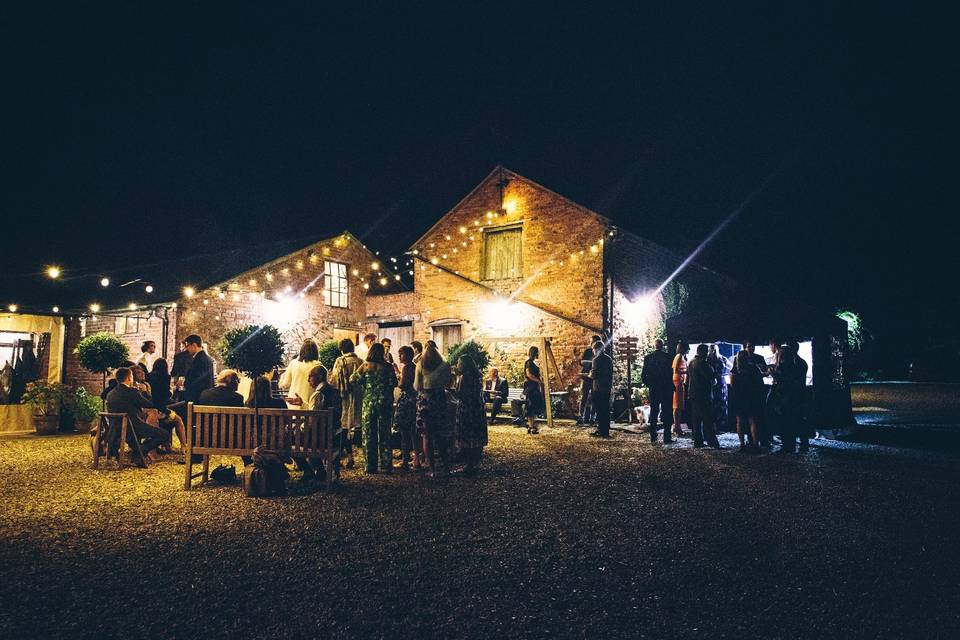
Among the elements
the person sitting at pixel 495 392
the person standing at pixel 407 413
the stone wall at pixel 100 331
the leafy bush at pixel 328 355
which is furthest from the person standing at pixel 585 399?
the stone wall at pixel 100 331

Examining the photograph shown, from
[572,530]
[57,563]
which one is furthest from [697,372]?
[57,563]

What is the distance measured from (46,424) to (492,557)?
1029cm

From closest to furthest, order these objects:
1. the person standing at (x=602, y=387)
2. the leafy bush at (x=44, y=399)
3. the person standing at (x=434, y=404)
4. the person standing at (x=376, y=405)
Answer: the person standing at (x=434, y=404), the person standing at (x=376, y=405), the person standing at (x=602, y=387), the leafy bush at (x=44, y=399)

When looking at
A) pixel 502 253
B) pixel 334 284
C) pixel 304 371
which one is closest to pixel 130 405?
pixel 304 371

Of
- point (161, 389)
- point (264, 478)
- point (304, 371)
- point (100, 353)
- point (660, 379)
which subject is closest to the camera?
point (264, 478)

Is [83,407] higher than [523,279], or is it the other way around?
[523,279]

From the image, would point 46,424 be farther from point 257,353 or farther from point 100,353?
point 257,353

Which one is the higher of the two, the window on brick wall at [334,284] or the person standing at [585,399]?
the window on brick wall at [334,284]

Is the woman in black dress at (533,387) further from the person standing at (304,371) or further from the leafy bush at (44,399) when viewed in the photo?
the leafy bush at (44,399)

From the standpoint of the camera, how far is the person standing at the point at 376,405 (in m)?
6.32

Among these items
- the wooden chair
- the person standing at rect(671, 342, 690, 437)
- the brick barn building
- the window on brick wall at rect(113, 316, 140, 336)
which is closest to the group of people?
the person standing at rect(671, 342, 690, 437)

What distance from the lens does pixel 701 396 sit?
8523mm

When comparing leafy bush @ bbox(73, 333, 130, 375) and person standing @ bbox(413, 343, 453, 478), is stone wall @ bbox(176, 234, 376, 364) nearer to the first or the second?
leafy bush @ bbox(73, 333, 130, 375)

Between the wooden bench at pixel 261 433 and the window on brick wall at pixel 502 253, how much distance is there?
33.4 ft
